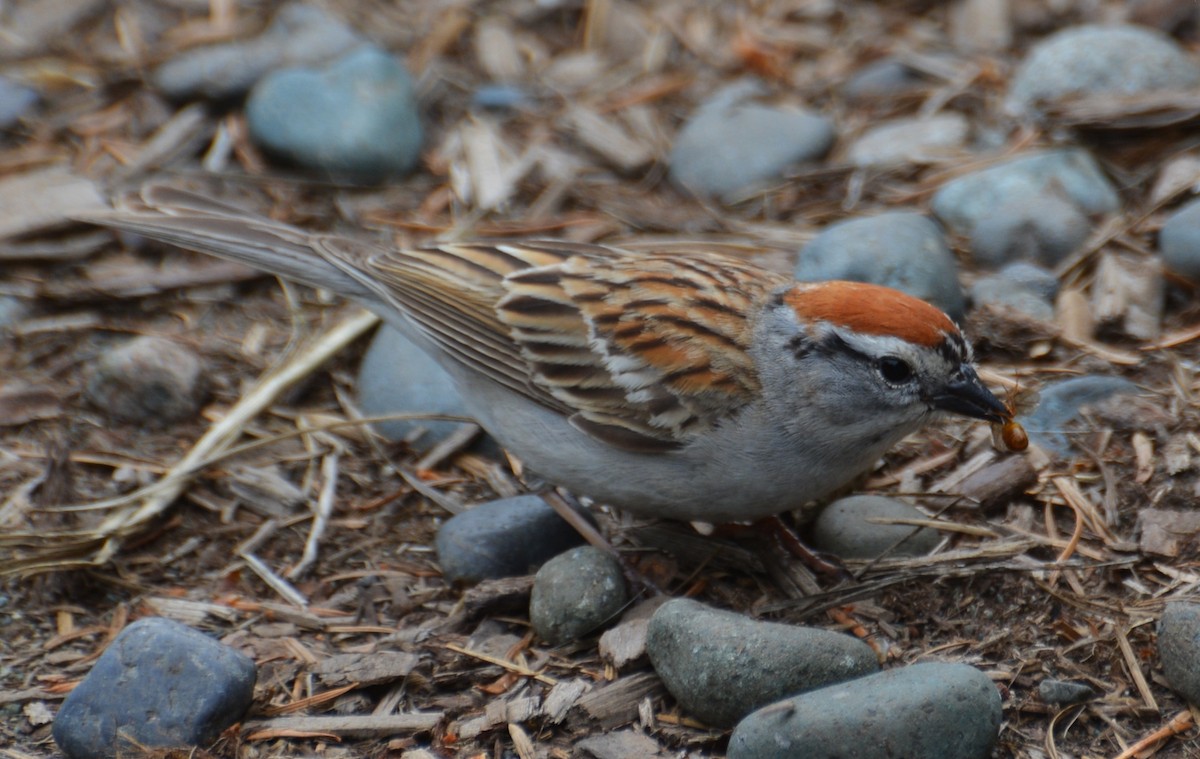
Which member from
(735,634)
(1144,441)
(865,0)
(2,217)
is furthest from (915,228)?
(2,217)

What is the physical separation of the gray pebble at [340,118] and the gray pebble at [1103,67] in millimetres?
3519

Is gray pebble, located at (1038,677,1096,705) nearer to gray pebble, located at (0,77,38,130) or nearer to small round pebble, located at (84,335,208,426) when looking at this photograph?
small round pebble, located at (84,335,208,426)

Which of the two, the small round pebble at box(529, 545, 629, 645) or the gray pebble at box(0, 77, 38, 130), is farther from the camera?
the gray pebble at box(0, 77, 38, 130)

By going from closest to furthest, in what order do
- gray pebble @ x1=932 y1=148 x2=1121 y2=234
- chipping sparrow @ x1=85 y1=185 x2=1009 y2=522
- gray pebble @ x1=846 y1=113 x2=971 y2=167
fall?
chipping sparrow @ x1=85 y1=185 x2=1009 y2=522 < gray pebble @ x1=932 y1=148 x2=1121 y2=234 < gray pebble @ x1=846 y1=113 x2=971 y2=167

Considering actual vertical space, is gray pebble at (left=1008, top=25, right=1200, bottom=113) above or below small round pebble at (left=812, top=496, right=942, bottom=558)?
above

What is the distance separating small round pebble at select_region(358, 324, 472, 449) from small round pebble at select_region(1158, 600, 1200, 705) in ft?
9.92

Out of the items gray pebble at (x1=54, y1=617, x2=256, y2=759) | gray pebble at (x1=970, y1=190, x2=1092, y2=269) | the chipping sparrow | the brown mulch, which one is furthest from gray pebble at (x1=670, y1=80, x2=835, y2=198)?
gray pebble at (x1=54, y1=617, x2=256, y2=759)

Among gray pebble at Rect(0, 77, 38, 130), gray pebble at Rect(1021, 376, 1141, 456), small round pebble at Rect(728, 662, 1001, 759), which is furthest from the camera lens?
gray pebble at Rect(0, 77, 38, 130)

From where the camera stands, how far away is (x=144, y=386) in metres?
5.97

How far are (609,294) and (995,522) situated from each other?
1754 millimetres

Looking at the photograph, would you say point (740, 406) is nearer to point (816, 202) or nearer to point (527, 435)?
point (527, 435)

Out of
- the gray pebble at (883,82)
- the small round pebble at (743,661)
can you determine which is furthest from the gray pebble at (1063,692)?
the gray pebble at (883,82)

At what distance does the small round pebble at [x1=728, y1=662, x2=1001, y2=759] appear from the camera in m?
3.74

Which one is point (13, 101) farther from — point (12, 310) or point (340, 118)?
point (340, 118)
